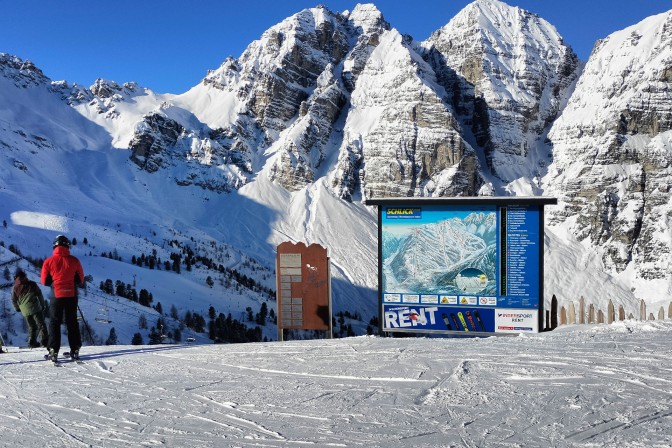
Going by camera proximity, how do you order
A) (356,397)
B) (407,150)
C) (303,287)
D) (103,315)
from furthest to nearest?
(407,150)
(103,315)
(303,287)
(356,397)

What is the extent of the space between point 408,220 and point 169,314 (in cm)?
5297

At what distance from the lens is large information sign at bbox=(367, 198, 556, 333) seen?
1465 centimetres

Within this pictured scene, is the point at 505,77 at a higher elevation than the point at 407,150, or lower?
higher

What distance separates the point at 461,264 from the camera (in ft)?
49.7

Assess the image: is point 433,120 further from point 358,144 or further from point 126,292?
point 126,292

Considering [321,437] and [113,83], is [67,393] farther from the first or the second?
[113,83]

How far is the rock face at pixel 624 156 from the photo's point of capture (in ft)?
422

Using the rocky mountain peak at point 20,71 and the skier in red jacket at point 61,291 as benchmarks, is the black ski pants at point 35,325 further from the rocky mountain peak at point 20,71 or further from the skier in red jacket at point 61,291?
the rocky mountain peak at point 20,71

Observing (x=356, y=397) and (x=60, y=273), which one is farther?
(x=60, y=273)

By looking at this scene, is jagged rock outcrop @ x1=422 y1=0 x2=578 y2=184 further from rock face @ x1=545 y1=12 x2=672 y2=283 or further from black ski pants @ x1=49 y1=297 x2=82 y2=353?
black ski pants @ x1=49 y1=297 x2=82 y2=353

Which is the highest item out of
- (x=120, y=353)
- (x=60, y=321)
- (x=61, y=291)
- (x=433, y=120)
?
(x=433, y=120)

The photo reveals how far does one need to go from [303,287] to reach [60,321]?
640cm

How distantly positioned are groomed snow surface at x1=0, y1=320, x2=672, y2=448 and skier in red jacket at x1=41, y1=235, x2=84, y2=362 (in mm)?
504

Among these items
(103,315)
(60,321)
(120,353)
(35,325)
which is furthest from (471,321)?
(103,315)
